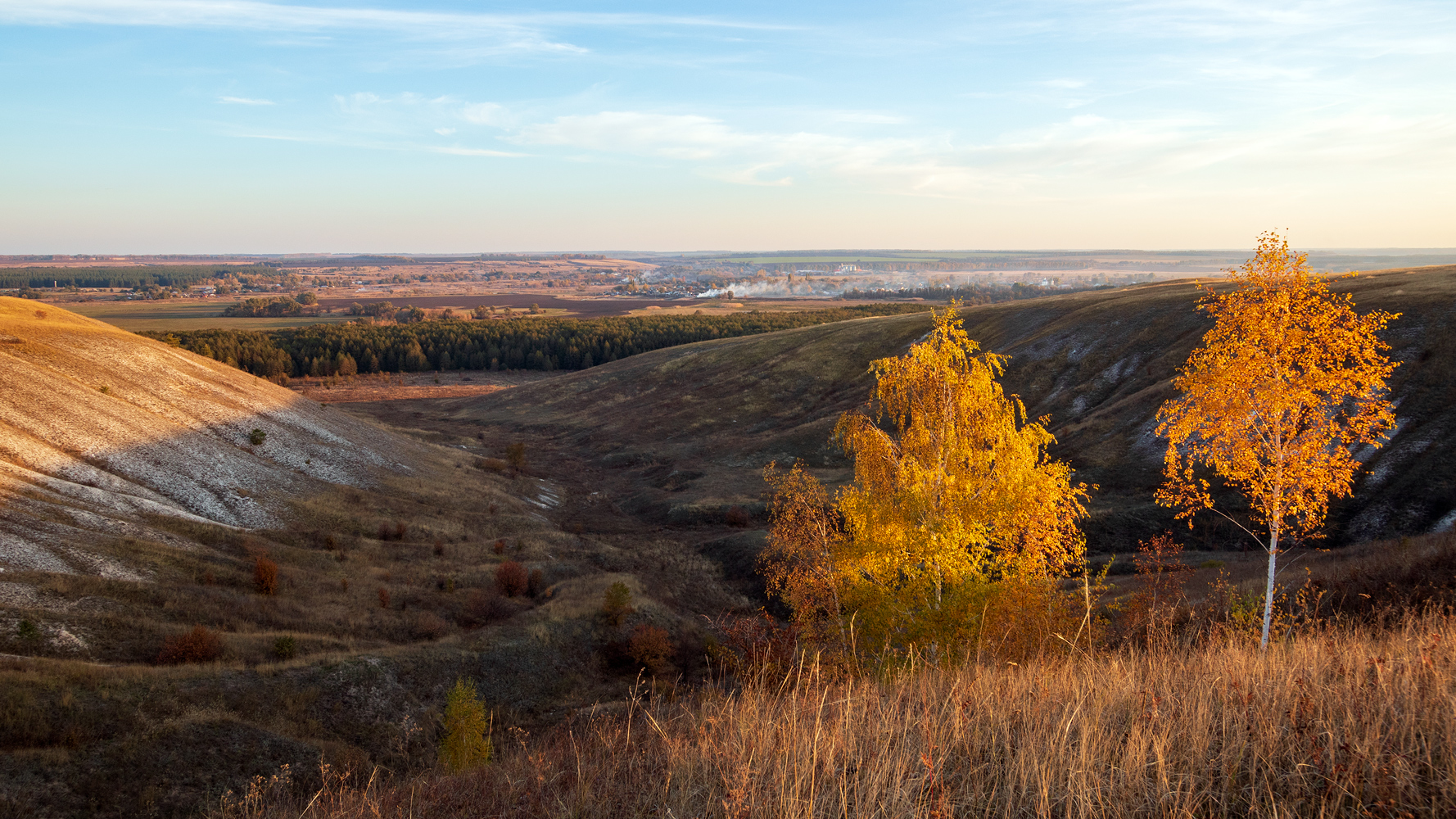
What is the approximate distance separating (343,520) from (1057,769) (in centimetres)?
4392

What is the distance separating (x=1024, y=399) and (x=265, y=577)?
66.3 meters

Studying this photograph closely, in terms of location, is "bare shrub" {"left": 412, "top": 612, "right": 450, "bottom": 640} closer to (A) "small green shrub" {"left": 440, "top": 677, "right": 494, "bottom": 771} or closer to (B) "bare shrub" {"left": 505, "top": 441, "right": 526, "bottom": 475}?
(A) "small green shrub" {"left": 440, "top": 677, "right": 494, "bottom": 771}

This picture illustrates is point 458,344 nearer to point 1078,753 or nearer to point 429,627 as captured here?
point 429,627

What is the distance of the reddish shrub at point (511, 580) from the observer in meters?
36.8

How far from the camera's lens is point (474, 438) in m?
93.9

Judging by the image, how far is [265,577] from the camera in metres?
29.7

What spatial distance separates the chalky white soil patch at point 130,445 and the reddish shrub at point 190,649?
5926 millimetres

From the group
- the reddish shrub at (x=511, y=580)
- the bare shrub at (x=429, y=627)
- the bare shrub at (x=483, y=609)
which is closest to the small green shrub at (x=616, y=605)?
the bare shrub at (x=483, y=609)

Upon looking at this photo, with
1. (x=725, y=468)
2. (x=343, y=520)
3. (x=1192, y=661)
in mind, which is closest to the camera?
(x=1192, y=661)

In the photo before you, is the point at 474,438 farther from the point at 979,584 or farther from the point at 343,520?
the point at 979,584

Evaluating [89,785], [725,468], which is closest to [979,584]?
[89,785]

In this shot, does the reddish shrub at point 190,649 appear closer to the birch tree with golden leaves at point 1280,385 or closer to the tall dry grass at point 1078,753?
the tall dry grass at point 1078,753

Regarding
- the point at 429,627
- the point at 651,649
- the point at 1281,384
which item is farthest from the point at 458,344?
the point at 1281,384

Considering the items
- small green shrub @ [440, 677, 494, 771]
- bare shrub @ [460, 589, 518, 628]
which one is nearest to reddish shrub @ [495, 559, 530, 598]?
bare shrub @ [460, 589, 518, 628]
